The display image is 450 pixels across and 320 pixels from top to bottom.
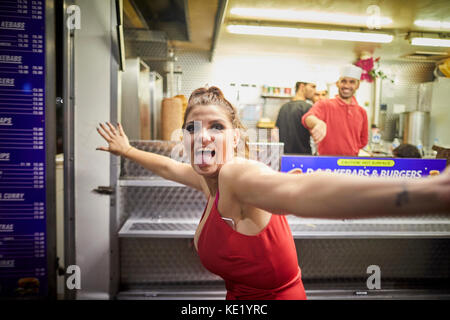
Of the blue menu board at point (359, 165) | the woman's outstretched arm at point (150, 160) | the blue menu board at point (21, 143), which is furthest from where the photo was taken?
the blue menu board at point (359, 165)

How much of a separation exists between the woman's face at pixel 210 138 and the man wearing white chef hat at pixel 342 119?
1.21 m

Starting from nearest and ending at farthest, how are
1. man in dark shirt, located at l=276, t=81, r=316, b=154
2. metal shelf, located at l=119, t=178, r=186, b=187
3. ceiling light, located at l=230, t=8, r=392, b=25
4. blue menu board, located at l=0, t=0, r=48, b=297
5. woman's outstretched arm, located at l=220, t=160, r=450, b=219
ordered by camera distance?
1. woman's outstretched arm, located at l=220, t=160, r=450, b=219
2. blue menu board, located at l=0, t=0, r=48, b=297
3. metal shelf, located at l=119, t=178, r=186, b=187
4. man in dark shirt, located at l=276, t=81, r=316, b=154
5. ceiling light, located at l=230, t=8, r=392, b=25

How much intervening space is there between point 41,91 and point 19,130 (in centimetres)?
28

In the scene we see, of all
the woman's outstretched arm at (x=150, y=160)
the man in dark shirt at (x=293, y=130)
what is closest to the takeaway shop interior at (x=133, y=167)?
the man in dark shirt at (x=293, y=130)

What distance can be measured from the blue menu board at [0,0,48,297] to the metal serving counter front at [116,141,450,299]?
0.55m

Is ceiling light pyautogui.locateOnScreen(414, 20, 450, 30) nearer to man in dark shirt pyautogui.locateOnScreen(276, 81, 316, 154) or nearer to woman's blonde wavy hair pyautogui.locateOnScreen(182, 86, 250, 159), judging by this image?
man in dark shirt pyautogui.locateOnScreen(276, 81, 316, 154)

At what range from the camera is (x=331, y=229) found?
6.42 ft

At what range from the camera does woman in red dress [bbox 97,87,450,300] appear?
583mm

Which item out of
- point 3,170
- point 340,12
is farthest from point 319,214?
point 340,12

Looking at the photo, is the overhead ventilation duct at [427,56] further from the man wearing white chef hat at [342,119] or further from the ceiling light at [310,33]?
the ceiling light at [310,33]

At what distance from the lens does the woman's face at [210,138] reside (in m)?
0.88

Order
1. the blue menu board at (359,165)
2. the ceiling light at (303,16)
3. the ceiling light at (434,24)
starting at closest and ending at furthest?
the blue menu board at (359,165), the ceiling light at (434,24), the ceiling light at (303,16)

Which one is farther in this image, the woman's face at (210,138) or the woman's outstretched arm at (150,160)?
the woman's outstretched arm at (150,160)

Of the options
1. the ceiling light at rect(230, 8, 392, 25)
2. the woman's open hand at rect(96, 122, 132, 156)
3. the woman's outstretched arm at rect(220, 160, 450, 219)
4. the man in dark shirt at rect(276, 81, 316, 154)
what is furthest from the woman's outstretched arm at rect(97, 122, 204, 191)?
the ceiling light at rect(230, 8, 392, 25)
